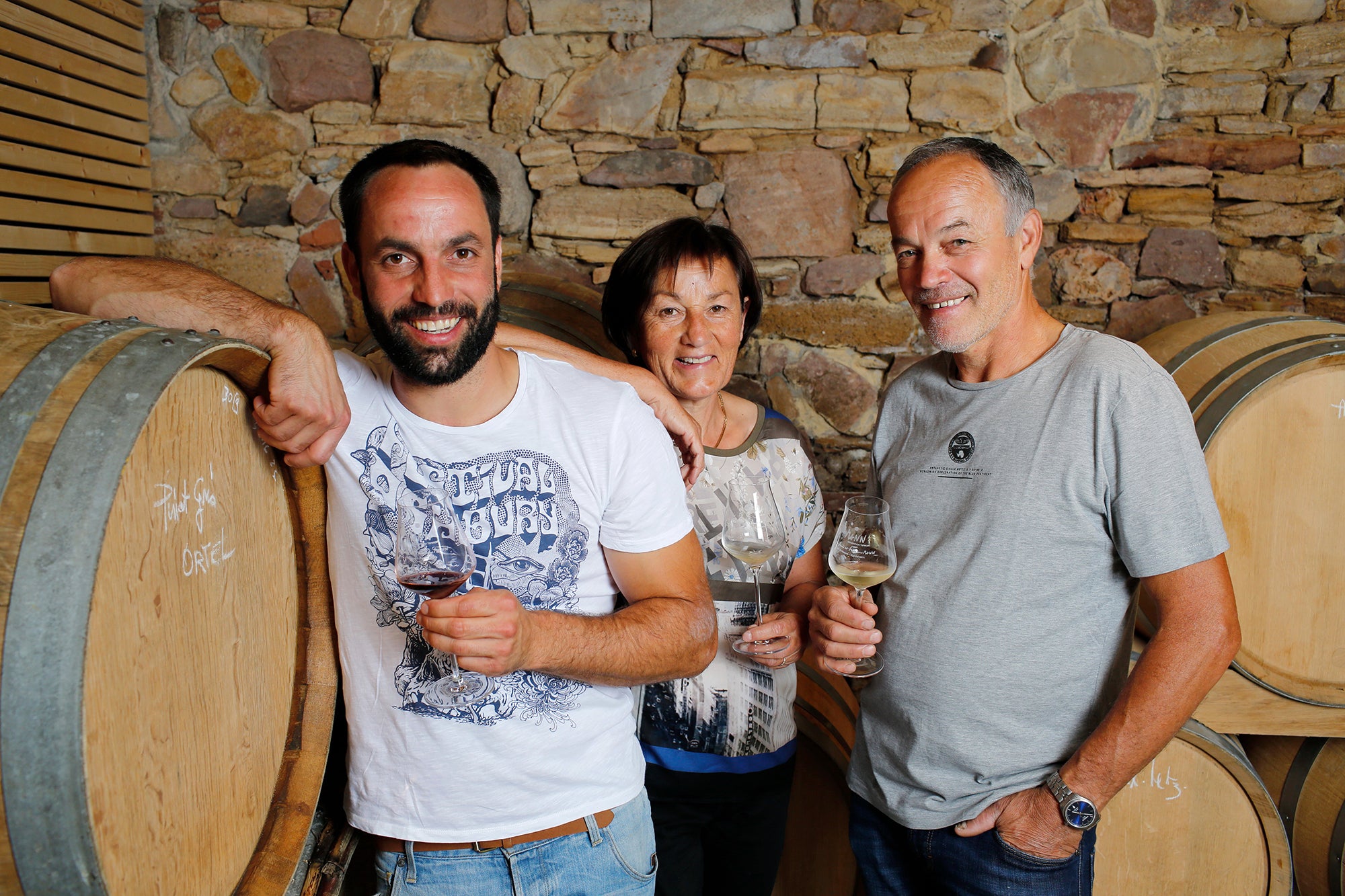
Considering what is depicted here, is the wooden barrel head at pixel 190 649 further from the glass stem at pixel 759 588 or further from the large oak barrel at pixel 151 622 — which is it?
the glass stem at pixel 759 588

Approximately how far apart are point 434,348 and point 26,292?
142 cm

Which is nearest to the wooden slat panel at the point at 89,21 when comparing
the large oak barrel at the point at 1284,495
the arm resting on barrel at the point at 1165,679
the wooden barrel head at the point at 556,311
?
the wooden barrel head at the point at 556,311

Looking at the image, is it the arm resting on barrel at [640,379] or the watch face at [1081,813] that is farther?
the arm resting on barrel at [640,379]

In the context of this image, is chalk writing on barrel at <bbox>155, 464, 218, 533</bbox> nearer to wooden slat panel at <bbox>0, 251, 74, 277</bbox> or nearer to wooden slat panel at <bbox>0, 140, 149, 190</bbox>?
wooden slat panel at <bbox>0, 251, 74, 277</bbox>

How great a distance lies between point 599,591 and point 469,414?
Answer: 0.38 metres

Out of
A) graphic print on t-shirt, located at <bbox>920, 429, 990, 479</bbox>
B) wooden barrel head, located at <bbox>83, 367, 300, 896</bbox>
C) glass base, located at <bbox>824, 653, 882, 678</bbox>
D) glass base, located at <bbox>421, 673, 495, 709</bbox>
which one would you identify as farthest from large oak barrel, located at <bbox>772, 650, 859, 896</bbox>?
wooden barrel head, located at <bbox>83, 367, 300, 896</bbox>

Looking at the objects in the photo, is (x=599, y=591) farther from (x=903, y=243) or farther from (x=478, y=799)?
(x=903, y=243)

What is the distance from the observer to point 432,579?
1.09 meters

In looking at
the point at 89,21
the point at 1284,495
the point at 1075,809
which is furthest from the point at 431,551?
the point at 89,21

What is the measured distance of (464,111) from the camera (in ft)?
8.35

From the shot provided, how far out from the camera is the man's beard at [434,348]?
53.5 inches

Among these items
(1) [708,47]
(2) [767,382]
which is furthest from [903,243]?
(1) [708,47]

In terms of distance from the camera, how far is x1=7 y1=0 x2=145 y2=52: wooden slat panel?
6.99 feet

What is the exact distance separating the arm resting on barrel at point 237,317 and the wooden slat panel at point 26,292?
3.65 ft
